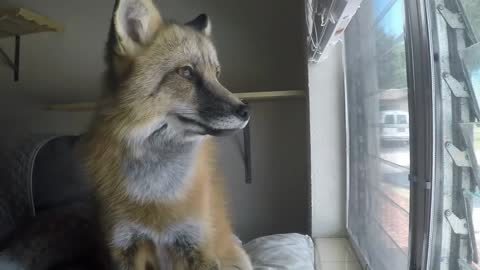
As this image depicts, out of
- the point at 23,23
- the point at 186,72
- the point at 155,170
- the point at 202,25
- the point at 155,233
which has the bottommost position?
the point at 155,233

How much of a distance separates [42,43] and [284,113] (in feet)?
4.64

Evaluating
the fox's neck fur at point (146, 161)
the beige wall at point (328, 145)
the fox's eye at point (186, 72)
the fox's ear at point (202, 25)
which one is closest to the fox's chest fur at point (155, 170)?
the fox's neck fur at point (146, 161)

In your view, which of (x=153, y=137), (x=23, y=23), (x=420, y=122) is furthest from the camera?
(x=23, y=23)

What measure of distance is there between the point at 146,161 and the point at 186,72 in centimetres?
16

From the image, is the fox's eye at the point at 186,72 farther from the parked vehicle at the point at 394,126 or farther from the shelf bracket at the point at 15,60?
the shelf bracket at the point at 15,60

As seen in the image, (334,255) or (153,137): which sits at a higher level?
(153,137)

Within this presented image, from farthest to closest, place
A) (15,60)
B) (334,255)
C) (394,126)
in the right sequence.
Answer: (15,60), (334,255), (394,126)

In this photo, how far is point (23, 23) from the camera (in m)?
1.75

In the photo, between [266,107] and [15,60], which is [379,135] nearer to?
[266,107]

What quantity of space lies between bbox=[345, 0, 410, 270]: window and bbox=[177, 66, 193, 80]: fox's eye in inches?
19.4

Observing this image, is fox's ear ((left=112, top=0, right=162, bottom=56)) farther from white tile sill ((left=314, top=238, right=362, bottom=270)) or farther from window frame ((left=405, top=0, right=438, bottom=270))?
white tile sill ((left=314, top=238, right=362, bottom=270))

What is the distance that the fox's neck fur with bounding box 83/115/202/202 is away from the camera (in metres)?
0.56

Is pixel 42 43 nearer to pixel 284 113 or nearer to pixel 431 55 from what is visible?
pixel 284 113

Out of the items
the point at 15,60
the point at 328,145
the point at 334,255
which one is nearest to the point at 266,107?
the point at 328,145
